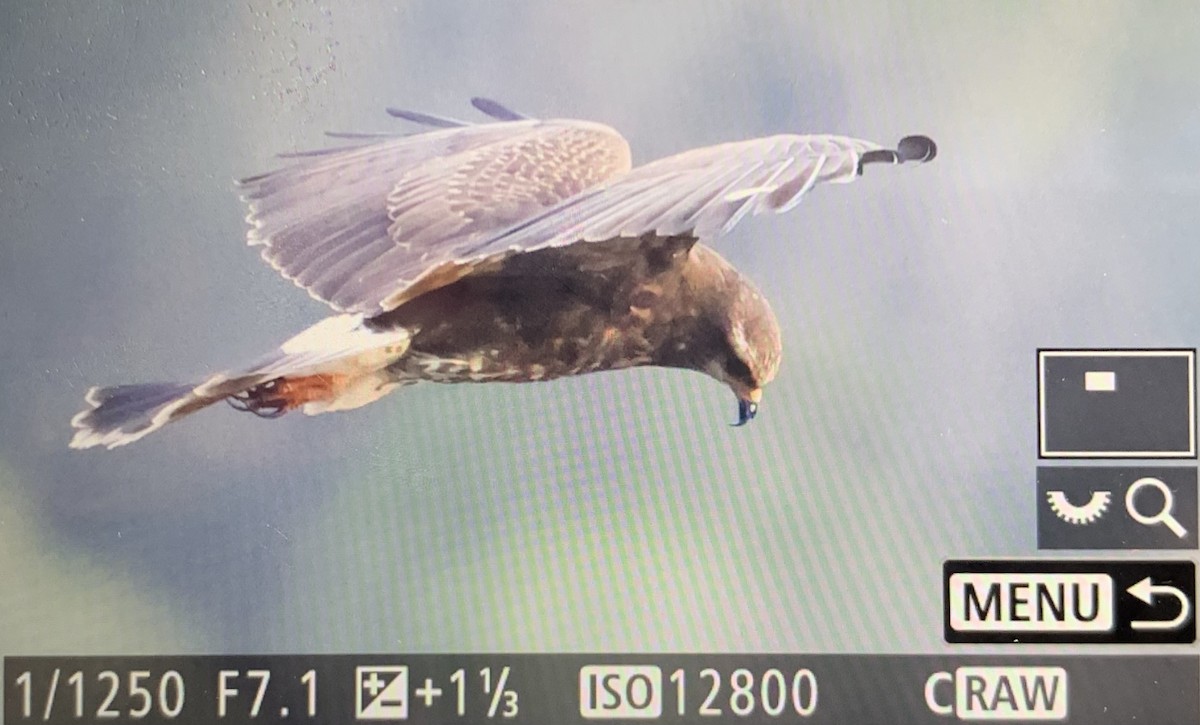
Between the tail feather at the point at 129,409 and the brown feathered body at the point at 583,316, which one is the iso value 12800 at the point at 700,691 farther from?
the tail feather at the point at 129,409

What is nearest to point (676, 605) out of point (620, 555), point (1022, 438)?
point (620, 555)

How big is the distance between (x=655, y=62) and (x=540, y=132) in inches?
6.4

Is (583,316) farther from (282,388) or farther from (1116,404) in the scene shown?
(1116,404)

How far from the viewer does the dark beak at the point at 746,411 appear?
48.5 inches

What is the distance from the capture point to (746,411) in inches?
48.5

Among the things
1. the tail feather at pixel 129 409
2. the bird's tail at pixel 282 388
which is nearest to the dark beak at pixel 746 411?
the bird's tail at pixel 282 388

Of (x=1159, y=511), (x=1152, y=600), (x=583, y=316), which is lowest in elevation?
(x=1152, y=600)

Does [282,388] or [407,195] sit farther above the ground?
[407,195]

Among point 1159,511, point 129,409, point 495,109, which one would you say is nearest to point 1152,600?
point 1159,511

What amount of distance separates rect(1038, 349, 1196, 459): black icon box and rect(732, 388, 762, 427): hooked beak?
1.12ft

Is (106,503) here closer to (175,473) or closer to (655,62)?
(175,473)

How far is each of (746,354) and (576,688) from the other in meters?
0.46

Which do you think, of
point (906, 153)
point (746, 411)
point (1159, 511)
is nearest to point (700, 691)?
point (746, 411)

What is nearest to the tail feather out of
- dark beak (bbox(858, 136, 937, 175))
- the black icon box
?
dark beak (bbox(858, 136, 937, 175))
